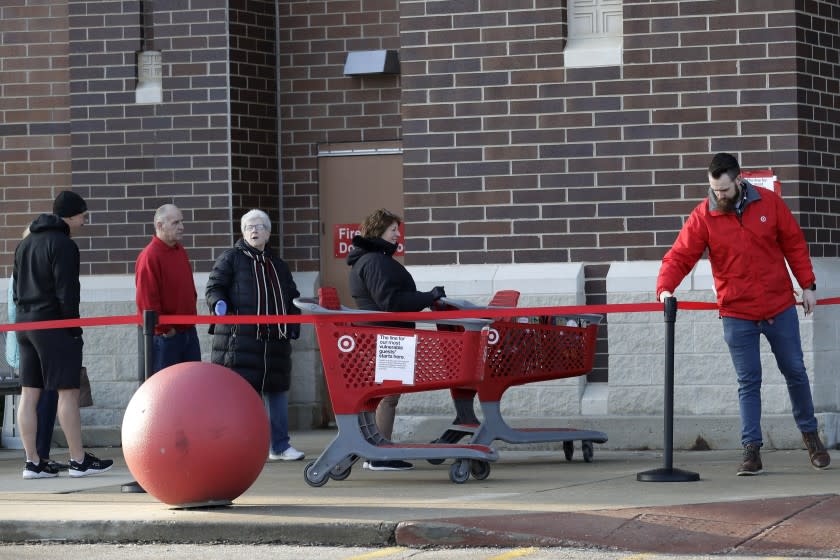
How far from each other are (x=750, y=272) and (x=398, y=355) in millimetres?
2201

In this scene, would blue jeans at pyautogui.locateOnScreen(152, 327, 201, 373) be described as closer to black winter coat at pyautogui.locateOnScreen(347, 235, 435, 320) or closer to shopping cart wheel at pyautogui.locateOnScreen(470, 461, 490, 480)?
black winter coat at pyautogui.locateOnScreen(347, 235, 435, 320)

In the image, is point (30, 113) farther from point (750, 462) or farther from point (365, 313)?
point (750, 462)

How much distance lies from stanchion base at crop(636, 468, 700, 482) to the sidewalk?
3.8 inches

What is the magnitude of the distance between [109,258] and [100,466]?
3.39 m

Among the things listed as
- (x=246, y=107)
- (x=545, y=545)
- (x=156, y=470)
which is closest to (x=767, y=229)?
(x=545, y=545)

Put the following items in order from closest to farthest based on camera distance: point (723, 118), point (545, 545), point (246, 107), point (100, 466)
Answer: point (545, 545) < point (100, 466) < point (723, 118) < point (246, 107)

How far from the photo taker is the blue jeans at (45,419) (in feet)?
37.8

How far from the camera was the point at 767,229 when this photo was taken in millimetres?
10039

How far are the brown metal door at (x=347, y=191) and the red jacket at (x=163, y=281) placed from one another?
9.93 ft

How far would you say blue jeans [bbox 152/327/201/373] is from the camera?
11.5 meters

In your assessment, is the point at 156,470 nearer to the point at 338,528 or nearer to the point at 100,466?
the point at 338,528

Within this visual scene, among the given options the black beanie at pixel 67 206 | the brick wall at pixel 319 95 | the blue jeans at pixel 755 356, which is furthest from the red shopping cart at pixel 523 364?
the brick wall at pixel 319 95

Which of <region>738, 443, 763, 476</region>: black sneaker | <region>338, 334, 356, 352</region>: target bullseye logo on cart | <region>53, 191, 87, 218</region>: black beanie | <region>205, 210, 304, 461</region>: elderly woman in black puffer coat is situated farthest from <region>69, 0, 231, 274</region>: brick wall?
<region>738, 443, 763, 476</region>: black sneaker

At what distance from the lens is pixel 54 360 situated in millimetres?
11109
